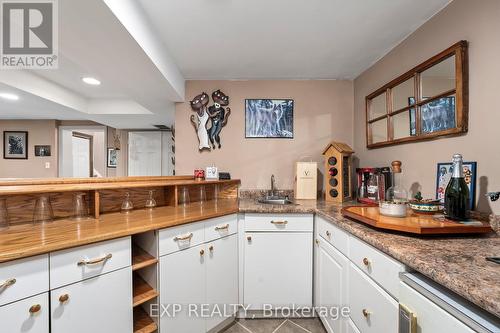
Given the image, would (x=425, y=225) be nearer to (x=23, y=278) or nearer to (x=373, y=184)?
(x=373, y=184)

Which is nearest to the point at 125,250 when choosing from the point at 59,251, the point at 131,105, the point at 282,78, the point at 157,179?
the point at 59,251

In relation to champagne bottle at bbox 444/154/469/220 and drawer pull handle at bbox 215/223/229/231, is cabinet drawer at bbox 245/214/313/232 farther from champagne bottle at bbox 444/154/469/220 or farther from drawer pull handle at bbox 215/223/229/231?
champagne bottle at bbox 444/154/469/220

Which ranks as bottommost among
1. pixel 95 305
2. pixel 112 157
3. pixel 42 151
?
pixel 95 305

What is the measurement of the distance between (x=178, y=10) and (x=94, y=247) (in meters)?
1.38

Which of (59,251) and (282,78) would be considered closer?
(59,251)

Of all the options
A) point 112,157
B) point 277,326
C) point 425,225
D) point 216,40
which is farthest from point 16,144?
point 425,225

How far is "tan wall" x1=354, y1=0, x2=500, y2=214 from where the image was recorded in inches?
43.2

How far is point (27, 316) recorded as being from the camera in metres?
0.89

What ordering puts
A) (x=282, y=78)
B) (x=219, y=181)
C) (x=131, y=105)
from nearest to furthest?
(x=219, y=181)
(x=282, y=78)
(x=131, y=105)

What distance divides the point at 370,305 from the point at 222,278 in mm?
993

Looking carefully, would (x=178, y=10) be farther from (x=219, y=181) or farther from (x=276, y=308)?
(x=276, y=308)

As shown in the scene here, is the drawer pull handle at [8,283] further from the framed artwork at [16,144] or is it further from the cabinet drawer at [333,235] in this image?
the framed artwork at [16,144]

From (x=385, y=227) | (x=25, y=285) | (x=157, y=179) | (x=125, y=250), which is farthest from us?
(x=157, y=179)

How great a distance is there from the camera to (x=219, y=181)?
7.32 feet
